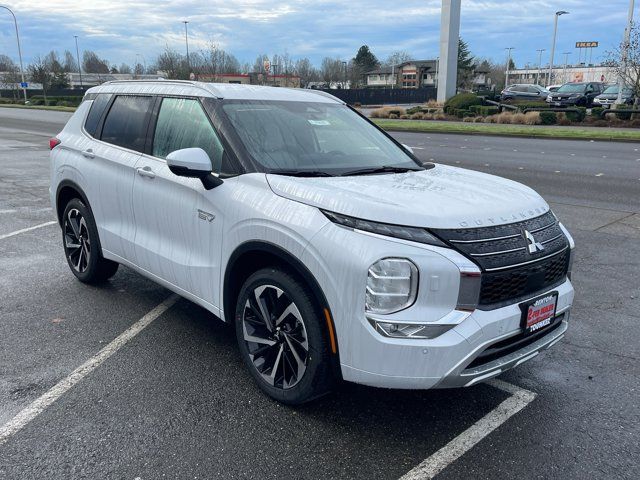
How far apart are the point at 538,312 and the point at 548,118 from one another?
89.2ft

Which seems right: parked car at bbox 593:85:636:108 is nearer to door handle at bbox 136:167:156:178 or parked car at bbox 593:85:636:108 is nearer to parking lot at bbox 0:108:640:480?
parking lot at bbox 0:108:640:480

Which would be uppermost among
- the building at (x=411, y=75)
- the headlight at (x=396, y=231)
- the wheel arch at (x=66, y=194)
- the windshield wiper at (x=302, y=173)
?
the building at (x=411, y=75)

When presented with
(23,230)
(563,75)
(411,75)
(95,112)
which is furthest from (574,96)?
(563,75)

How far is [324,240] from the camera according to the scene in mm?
2998

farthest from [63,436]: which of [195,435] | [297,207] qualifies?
[297,207]

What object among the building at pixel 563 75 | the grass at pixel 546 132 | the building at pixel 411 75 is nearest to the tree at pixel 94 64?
the building at pixel 411 75

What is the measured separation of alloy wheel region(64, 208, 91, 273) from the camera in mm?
5363

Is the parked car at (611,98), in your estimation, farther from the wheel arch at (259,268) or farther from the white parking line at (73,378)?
the wheel arch at (259,268)

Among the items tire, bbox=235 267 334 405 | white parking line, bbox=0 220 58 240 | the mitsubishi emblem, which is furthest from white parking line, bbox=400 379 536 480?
white parking line, bbox=0 220 58 240

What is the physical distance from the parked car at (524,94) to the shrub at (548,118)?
12536 mm

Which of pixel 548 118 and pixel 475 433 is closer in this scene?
pixel 475 433

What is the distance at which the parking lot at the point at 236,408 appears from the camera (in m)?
2.95

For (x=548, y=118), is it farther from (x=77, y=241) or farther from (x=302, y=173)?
(x=302, y=173)

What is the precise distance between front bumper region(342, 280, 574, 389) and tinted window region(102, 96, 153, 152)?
2620 millimetres
